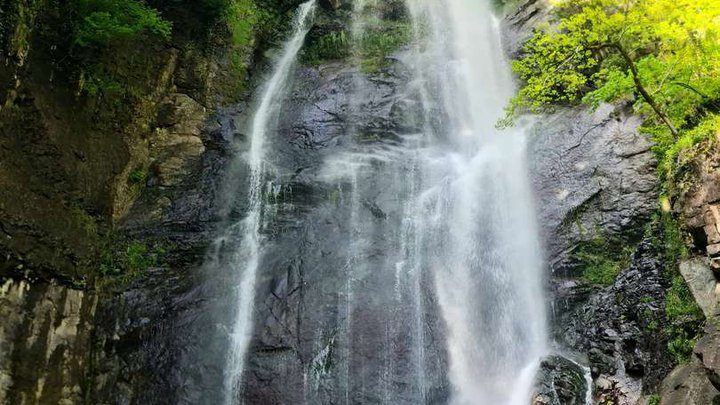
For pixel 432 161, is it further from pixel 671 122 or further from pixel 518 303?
pixel 671 122

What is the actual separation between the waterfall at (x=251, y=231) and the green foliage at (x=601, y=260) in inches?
252

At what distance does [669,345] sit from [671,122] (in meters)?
3.97

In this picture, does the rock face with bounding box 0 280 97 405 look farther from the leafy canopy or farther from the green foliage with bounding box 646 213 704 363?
the green foliage with bounding box 646 213 704 363

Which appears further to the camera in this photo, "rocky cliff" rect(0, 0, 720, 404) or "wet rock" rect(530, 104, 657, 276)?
"wet rock" rect(530, 104, 657, 276)

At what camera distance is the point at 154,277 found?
10.7 meters

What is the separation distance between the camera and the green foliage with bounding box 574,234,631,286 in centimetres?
951

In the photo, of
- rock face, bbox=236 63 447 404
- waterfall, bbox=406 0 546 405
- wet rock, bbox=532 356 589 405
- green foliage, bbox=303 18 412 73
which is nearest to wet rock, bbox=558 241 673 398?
wet rock, bbox=532 356 589 405

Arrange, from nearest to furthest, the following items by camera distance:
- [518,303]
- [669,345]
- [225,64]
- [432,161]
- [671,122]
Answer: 1. [669,345]
2. [671,122]
3. [518,303]
4. [432,161]
5. [225,64]

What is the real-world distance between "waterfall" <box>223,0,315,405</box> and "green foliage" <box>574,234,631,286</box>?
6411mm

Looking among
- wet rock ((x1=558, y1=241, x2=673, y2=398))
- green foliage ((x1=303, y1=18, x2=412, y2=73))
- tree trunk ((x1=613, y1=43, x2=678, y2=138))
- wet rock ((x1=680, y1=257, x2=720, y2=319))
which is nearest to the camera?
wet rock ((x1=680, y1=257, x2=720, y2=319))

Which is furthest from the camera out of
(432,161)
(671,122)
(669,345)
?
(432,161)

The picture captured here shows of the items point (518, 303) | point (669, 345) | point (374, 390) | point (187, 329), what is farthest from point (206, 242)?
point (669, 345)

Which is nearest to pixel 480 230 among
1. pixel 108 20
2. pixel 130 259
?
pixel 130 259

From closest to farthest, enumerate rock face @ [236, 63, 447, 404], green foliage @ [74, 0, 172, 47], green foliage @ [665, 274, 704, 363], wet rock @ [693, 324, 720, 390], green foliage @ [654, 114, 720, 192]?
1. wet rock @ [693, 324, 720, 390]
2. green foliage @ [665, 274, 704, 363]
3. green foliage @ [654, 114, 720, 192]
4. rock face @ [236, 63, 447, 404]
5. green foliage @ [74, 0, 172, 47]
